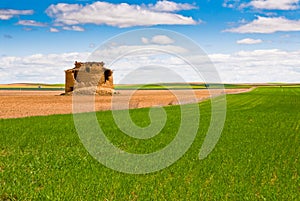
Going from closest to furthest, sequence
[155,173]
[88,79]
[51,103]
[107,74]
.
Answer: [155,173] → [51,103] → [88,79] → [107,74]

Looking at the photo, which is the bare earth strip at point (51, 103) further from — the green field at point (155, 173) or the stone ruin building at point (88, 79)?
the green field at point (155, 173)

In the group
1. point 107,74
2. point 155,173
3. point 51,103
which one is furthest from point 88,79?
point 155,173

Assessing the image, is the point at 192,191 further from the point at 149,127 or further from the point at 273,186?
the point at 149,127

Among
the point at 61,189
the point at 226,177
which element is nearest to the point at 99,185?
the point at 61,189

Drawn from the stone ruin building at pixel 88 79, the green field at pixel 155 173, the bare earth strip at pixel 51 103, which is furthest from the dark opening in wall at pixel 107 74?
the green field at pixel 155 173

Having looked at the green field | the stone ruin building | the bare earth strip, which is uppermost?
the stone ruin building

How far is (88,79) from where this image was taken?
7769 cm

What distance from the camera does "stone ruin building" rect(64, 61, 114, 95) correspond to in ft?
254

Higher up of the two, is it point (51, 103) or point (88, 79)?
point (88, 79)

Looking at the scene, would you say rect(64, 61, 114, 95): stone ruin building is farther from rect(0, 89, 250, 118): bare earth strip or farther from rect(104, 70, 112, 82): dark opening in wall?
rect(0, 89, 250, 118): bare earth strip

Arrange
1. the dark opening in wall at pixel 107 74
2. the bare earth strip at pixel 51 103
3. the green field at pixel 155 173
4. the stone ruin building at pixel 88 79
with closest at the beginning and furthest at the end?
1. the green field at pixel 155 173
2. the bare earth strip at pixel 51 103
3. the stone ruin building at pixel 88 79
4. the dark opening in wall at pixel 107 74

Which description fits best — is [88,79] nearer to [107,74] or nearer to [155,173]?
[107,74]

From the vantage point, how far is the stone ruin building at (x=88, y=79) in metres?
77.3

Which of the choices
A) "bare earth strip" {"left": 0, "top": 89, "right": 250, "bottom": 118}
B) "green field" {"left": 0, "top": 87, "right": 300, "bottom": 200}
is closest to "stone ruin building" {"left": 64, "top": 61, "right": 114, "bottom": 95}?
"bare earth strip" {"left": 0, "top": 89, "right": 250, "bottom": 118}
